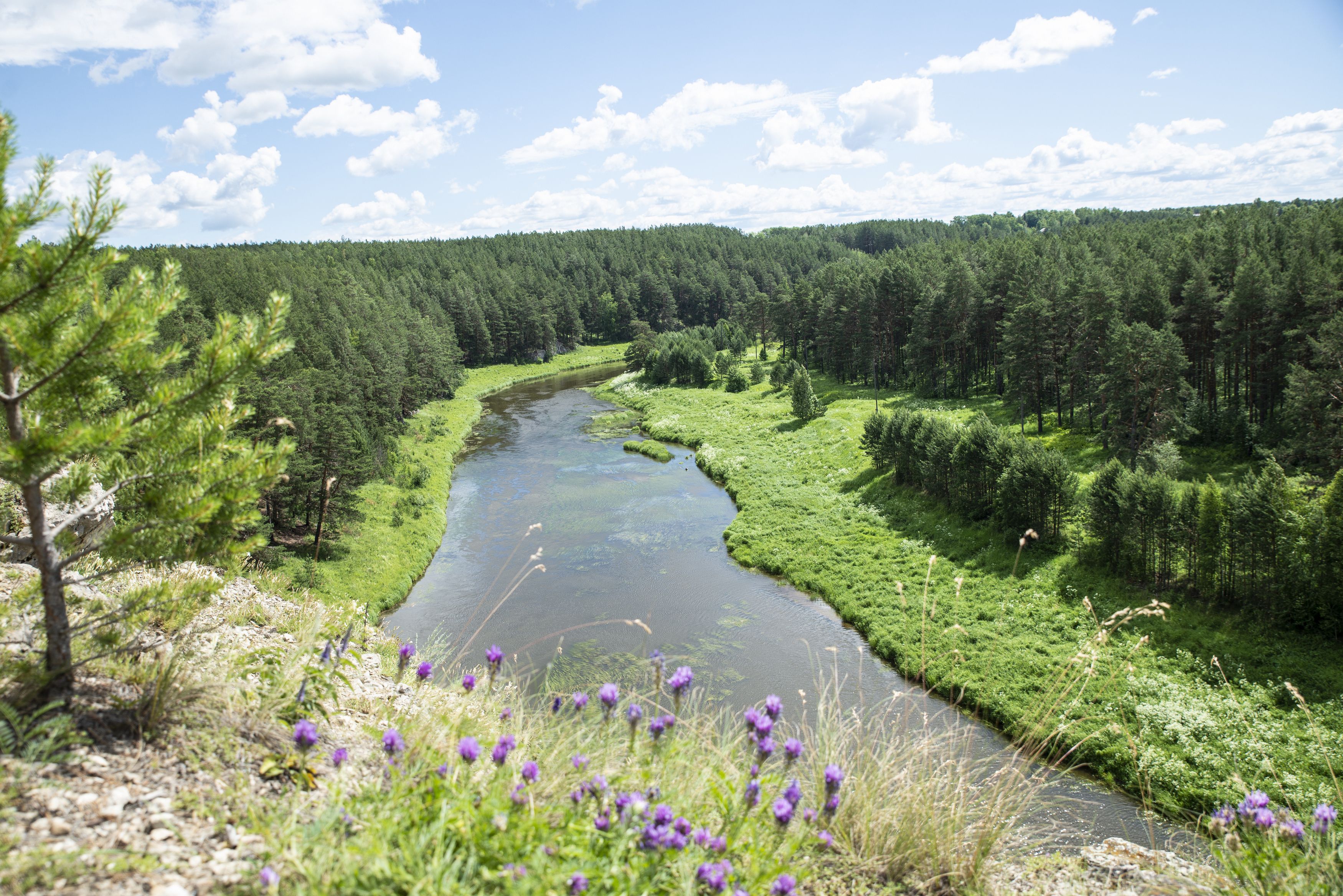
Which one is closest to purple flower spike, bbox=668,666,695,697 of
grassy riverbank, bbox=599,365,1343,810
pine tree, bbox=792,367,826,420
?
grassy riverbank, bbox=599,365,1343,810

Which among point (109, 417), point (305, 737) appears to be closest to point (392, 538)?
point (109, 417)

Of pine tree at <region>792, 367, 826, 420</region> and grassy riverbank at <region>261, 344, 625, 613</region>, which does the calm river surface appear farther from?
pine tree at <region>792, 367, 826, 420</region>

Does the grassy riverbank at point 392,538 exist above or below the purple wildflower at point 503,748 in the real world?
below

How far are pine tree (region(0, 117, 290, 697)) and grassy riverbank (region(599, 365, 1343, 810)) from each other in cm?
646

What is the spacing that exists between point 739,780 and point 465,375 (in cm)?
8012

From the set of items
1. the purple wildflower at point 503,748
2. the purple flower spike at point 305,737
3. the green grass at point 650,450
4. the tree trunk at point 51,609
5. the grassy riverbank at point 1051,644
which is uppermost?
the tree trunk at point 51,609

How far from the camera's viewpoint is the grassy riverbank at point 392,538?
25.0 m

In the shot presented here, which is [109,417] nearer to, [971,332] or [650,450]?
[650,450]

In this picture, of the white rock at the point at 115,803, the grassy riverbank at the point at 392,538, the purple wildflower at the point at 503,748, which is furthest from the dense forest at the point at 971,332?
the purple wildflower at the point at 503,748

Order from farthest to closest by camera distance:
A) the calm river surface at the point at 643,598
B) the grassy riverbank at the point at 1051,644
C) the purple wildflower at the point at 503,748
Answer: the calm river surface at the point at 643,598, the grassy riverbank at the point at 1051,644, the purple wildflower at the point at 503,748

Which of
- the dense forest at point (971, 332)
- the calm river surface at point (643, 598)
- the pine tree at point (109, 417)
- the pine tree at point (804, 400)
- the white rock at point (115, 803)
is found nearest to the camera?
the white rock at point (115, 803)

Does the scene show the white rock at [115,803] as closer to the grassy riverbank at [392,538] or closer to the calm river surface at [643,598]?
the calm river surface at [643,598]

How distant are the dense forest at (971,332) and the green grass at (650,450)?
51.3ft

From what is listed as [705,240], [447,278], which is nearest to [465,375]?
[447,278]
